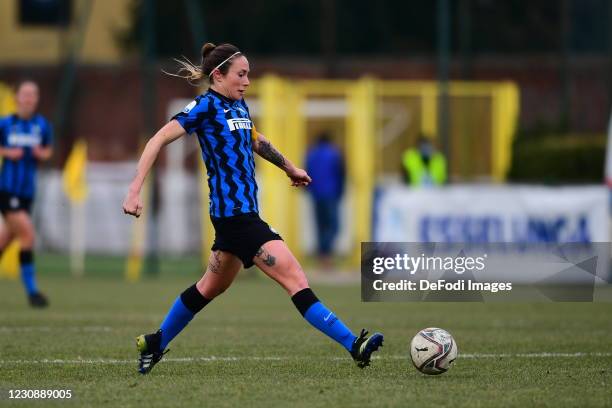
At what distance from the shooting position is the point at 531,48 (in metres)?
25.6

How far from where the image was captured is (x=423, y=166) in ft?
65.3

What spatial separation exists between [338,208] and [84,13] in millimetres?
7689

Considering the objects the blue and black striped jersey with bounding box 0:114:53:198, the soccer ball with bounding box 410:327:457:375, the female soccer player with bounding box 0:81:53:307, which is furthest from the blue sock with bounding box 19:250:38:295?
the soccer ball with bounding box 410:327:457:375

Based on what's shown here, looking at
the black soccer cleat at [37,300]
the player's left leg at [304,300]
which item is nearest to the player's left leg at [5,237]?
the black soccer cleat at [37,300]

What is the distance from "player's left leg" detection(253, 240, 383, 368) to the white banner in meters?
9.64

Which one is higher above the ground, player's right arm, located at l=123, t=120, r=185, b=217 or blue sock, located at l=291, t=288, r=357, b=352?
player's right arm, located at l=123, t=120, r=185, b=217

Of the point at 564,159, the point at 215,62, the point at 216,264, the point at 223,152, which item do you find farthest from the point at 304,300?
the point at 564,159

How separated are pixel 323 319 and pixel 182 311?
0.98 metres

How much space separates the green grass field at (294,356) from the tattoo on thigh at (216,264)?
0.66 metres

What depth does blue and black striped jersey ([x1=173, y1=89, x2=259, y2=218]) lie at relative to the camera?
26.0ft

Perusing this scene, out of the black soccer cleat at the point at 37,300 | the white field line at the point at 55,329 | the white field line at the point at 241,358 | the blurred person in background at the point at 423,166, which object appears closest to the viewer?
the white field line at the point at 241,358

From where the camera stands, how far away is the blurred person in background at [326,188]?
67.7 feet

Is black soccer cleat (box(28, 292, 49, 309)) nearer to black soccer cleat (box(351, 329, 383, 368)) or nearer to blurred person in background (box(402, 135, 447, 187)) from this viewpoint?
black soccer cleat (box(351, 329, 383, 368))

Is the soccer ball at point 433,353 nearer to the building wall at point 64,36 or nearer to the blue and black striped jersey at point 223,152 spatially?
the blue and black striped jersey at point 223,152
